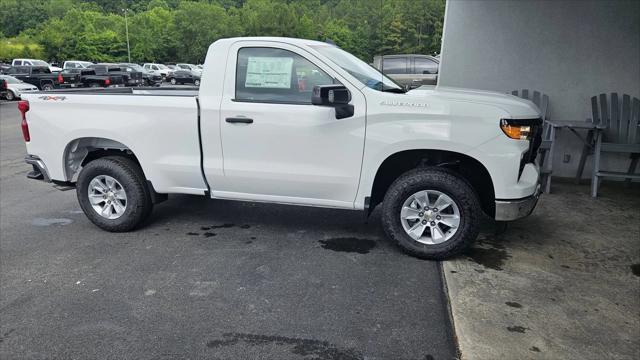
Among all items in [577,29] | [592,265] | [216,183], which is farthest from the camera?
[577,29]

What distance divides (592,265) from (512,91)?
3.76m

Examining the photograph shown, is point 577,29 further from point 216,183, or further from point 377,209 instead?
point 216,183

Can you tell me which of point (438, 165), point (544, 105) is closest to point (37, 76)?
point (544, 105)

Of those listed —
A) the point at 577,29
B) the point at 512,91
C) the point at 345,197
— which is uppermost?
the point at 577,29

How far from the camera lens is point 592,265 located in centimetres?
416

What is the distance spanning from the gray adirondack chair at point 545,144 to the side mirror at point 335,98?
3.12 metres

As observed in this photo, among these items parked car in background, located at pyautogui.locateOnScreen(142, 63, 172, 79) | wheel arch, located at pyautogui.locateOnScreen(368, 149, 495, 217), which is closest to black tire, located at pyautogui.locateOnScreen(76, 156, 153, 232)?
wheel arch, located at pyautogui.locateOnScreen(368, 149, 495, 217)

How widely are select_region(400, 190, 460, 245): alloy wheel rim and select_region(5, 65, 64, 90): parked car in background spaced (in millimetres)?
25292

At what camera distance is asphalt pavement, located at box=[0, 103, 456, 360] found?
2949 millimetres

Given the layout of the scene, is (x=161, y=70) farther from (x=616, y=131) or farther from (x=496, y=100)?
(x=496, y=100)

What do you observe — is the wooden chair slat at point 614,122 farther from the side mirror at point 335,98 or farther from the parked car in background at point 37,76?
the parked car in background at point 37,76

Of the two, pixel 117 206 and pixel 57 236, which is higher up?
pixel 117 206

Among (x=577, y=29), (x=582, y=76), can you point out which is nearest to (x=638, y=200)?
(x=582, y=76)

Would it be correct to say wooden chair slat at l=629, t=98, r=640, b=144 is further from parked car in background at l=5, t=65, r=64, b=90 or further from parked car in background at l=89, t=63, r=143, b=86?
parked car in background at l=89, t=63, r=143, b=86
